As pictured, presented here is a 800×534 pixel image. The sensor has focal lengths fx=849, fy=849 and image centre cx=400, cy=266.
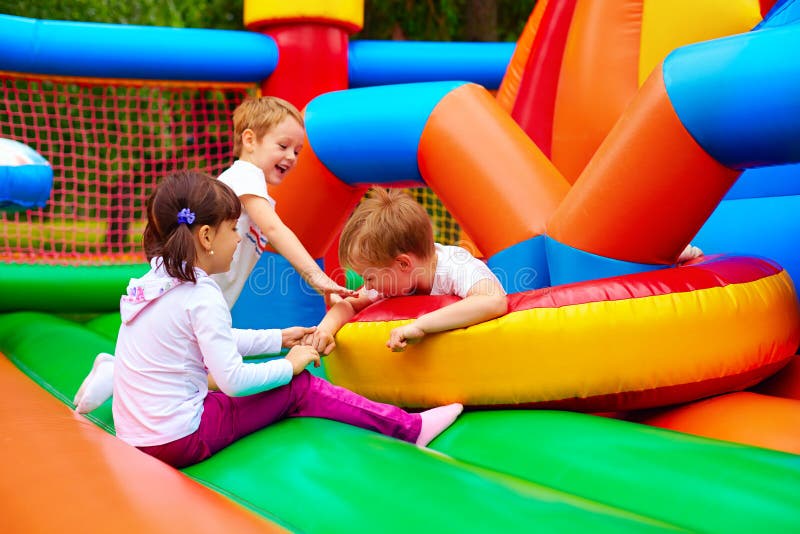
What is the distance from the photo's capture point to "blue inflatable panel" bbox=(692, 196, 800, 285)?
231 centimetres

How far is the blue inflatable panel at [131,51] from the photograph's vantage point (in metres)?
3.19

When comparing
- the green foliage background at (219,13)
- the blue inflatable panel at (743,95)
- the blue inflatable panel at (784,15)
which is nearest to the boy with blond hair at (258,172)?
the blue inflatable panel at (743,95)

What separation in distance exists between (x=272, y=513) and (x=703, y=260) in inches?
50.1

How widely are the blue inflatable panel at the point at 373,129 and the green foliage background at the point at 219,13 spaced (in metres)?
3.54

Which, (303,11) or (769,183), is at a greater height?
(303,11)

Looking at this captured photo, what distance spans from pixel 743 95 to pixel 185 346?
1197 millimetres

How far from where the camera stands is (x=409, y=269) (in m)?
1.97

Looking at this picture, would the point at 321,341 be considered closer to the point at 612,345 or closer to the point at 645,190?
the point at 612,345

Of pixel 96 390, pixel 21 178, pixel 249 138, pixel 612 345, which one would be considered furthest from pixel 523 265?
pixel 21 178

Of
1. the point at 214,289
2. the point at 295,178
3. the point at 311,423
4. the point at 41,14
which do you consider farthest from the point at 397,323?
the point at 41,14

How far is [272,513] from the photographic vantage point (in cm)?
133

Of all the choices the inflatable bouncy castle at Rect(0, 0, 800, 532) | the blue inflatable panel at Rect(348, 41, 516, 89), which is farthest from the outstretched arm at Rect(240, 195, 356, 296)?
the blue inflatable panel at Rect(348, 41, 516, 89)

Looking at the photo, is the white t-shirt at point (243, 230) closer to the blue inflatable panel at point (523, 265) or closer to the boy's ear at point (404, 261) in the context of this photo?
the boy's ear at point (404, 261)

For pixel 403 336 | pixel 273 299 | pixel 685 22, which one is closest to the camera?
pixel 403 336
